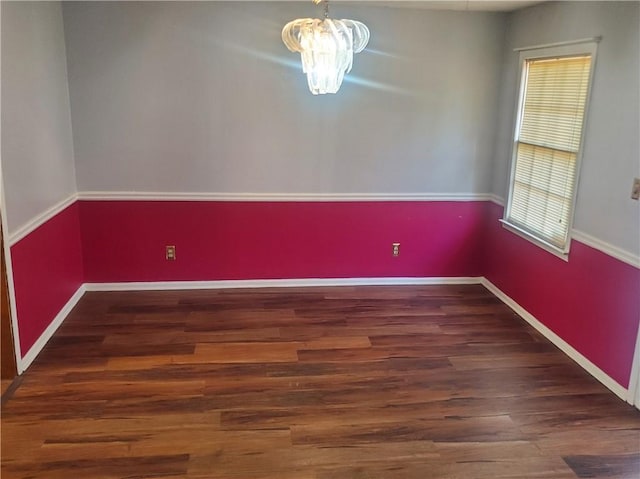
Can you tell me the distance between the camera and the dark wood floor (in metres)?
2.53

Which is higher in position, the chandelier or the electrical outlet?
the chandelier

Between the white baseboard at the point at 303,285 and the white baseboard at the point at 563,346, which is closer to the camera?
the white baseboard at the point at 563,346

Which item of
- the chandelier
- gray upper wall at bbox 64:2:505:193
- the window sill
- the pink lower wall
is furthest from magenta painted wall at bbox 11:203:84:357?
the window sill

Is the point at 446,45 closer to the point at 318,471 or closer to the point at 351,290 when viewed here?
the point at 351,290

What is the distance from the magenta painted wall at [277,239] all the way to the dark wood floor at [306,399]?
40cm

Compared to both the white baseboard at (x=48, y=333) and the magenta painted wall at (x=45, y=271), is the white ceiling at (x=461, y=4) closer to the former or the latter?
the magenta painted wall at (x=45, y=271)

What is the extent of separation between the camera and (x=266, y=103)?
4.28 m

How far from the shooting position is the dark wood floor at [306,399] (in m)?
2.53

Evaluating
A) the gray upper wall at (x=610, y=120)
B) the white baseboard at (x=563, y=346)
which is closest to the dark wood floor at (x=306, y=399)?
the white baseboard at (x=563, y=346)

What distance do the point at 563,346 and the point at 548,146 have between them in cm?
137

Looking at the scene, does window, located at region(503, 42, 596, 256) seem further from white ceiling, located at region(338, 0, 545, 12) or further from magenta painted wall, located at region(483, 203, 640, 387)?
white ceiling, located at region(338, 0, 545, 12)

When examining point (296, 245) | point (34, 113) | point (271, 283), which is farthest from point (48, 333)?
point (296, 245)

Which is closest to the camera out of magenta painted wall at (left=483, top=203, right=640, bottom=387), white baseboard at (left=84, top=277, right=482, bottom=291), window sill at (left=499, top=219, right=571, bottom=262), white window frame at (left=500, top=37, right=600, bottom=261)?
magenta painted wall at (left=483, top=203, right=640, bottom=387)

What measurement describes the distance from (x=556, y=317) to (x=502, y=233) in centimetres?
96
